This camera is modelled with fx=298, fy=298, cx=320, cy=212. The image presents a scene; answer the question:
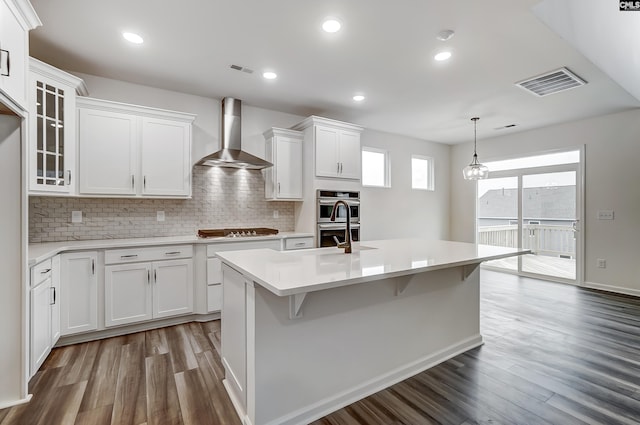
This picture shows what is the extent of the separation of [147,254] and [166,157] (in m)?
1.12

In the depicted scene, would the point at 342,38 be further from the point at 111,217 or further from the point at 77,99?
the point at 111,217

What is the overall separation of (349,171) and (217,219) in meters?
2.02

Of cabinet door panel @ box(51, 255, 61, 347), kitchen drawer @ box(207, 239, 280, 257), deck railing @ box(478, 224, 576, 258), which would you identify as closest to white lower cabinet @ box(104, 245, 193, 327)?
kitchen drawer @ box(207, 239, 280, 257)

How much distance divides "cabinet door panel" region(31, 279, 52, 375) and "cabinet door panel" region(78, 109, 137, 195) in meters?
1.08

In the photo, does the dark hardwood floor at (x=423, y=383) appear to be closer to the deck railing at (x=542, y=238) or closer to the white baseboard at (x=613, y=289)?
the white baseboard at (x=613, y=289)

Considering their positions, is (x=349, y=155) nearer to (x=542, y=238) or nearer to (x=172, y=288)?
(x=172, y=288)

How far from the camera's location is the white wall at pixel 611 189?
4.37 metres

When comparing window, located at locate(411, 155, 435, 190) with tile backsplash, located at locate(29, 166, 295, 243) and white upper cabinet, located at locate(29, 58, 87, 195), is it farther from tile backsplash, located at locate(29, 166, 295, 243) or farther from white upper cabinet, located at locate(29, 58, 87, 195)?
white upper cabinet, located at locate(29, 58, 87, 195)

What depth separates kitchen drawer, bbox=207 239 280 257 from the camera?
340cm

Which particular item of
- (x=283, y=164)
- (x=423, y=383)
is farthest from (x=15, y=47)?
(x=423, y=383)

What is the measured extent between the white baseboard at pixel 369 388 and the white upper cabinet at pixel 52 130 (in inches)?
108

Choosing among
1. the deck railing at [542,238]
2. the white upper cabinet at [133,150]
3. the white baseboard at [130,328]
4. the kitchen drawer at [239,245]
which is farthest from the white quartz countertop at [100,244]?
the deck railing at [542,238]

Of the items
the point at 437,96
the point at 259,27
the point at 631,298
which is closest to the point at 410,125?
the point at 437,96

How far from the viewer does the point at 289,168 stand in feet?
13.9
